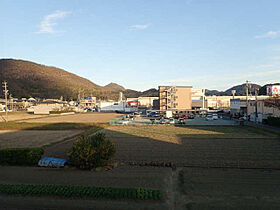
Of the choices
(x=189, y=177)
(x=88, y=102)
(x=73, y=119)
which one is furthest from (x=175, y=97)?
(x=88, y=102)

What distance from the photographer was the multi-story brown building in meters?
61.8

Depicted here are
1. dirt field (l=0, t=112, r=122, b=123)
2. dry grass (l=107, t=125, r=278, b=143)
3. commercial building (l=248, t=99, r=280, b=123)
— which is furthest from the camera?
dirt field (l=0, t=112, r=122, b=123)

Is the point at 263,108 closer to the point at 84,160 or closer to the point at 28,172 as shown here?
the point at 84,160

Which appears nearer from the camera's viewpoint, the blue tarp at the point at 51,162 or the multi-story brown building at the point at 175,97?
the blue tarp at the point at 51,162

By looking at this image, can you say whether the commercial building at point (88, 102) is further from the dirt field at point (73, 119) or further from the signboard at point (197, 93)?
the signboard at point (197, 93)

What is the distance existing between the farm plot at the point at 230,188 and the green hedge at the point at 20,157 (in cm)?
1044

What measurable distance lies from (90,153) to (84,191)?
12.0 feet

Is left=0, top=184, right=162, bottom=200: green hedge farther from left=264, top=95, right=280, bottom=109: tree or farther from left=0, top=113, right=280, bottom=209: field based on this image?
→ left=264, top=95, right=280, bottom=109: tree

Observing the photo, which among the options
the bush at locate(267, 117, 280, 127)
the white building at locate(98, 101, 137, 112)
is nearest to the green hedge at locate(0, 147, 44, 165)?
the bush at locate(267, 117, 280, 127)

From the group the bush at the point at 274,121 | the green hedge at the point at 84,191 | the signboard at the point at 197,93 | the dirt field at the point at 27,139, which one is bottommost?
the dirt field at the point at 27,139

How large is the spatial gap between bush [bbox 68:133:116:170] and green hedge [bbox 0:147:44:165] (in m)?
2.91

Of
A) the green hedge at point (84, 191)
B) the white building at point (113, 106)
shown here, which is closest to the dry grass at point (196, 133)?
the green hedge at point (84, 191)

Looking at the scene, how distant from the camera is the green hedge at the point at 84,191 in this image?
30.2 feet

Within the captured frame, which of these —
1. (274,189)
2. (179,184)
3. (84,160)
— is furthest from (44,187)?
(274,189)
